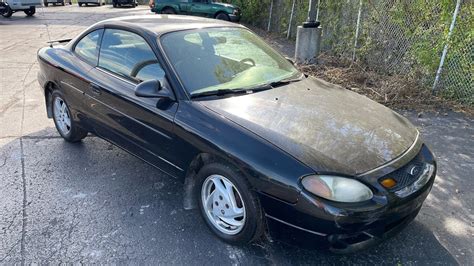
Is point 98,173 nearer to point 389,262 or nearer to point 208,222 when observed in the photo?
point 208,222

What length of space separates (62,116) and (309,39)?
556 centimetres

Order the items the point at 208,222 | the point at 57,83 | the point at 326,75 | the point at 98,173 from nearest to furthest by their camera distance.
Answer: the point at 208,222 → the point at 98,173 → the point at 57,83 → the point at 326,75

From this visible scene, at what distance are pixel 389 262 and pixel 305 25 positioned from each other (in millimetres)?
6408

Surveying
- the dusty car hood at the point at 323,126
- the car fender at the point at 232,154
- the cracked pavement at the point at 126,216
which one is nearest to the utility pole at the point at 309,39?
the cracked pavement at the point at 126,216

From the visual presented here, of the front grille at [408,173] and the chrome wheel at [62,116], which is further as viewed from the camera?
the chrome wheel at [62,116]

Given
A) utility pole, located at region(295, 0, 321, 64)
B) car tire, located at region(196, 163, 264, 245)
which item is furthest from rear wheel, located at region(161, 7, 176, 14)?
car tire, located at region(196, 163, 264, 245)

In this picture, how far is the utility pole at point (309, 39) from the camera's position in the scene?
7836 millimetres

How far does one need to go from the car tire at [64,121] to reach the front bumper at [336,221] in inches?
106

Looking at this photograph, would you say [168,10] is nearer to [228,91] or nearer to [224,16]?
[224,16]

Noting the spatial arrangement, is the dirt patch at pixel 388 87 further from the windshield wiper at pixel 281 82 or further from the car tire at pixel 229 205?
the car tire at pixel 229 205

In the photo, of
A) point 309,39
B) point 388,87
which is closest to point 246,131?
point 388,87

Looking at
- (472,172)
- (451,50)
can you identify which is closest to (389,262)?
(472,172)

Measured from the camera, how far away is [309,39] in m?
7.88

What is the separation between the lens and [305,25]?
7.92 meters
